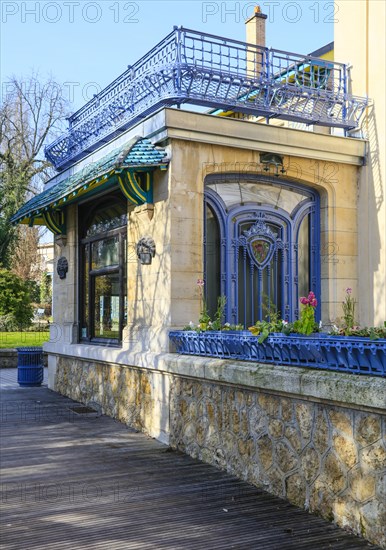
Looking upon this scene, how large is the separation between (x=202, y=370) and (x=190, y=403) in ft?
2.35

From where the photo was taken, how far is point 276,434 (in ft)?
20.3

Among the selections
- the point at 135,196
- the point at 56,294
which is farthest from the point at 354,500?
the point at 56,294

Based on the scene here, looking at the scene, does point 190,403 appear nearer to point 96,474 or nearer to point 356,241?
point 96,474

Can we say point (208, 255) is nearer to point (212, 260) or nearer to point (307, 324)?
point (212, 260)

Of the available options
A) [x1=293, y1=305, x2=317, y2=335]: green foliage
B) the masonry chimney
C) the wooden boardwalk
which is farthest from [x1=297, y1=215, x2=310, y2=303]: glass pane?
the masonry chimney

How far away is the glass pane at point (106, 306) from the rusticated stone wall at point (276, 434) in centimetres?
132

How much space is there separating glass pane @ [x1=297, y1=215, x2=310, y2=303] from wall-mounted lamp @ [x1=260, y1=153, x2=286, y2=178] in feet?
3.40

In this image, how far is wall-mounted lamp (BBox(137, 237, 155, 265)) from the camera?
901cm

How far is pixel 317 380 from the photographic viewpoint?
546 centimetres

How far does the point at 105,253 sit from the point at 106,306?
0.97 meters

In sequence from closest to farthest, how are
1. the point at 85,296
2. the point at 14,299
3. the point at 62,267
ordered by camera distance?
1. the point at 85,296
2. the point at 62,267
3. the point at 14,299

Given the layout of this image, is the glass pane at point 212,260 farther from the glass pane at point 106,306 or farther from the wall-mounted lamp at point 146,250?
the glass pane at point 106,306

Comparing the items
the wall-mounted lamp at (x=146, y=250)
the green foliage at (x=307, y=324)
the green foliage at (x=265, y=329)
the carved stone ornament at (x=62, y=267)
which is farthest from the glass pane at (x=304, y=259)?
the carved stone ornament at (x=62, y=267)

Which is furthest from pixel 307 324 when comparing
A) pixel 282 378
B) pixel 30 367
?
pixel 30 367
